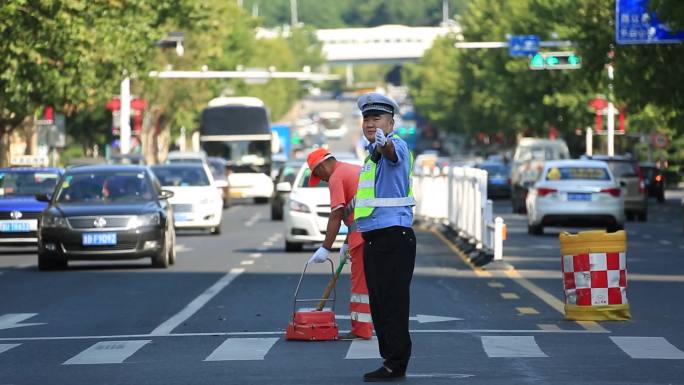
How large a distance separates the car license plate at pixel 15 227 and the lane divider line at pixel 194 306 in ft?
22.8

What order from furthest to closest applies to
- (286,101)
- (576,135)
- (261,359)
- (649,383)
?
1. (286,101)
2. (576,135)
3. (261,359)
4. (649,383)

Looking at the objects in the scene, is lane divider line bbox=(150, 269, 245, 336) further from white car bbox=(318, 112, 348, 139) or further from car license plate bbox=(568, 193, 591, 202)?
white car bbox=(318, 112, 348, 139)

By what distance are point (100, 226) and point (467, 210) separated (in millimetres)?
8169

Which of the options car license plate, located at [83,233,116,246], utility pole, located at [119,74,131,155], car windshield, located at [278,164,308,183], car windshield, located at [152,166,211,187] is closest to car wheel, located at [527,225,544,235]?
car windshield, located at [152,166,211,187]

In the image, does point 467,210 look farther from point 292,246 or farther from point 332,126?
point 332,126

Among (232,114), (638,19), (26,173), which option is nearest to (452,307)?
(26,173)

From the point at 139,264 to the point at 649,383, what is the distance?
1704 cm

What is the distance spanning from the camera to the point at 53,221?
84.1ft

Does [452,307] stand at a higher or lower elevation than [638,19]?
lower

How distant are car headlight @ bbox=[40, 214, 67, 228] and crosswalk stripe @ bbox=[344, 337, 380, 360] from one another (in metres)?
11.4

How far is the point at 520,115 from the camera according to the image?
8375 centimetres

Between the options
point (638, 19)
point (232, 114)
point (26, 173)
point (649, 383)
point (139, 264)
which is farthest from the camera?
point (232, 114)

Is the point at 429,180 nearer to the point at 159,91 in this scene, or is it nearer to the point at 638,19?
the point at 638,19

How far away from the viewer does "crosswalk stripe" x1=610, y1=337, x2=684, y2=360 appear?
13.3 m
